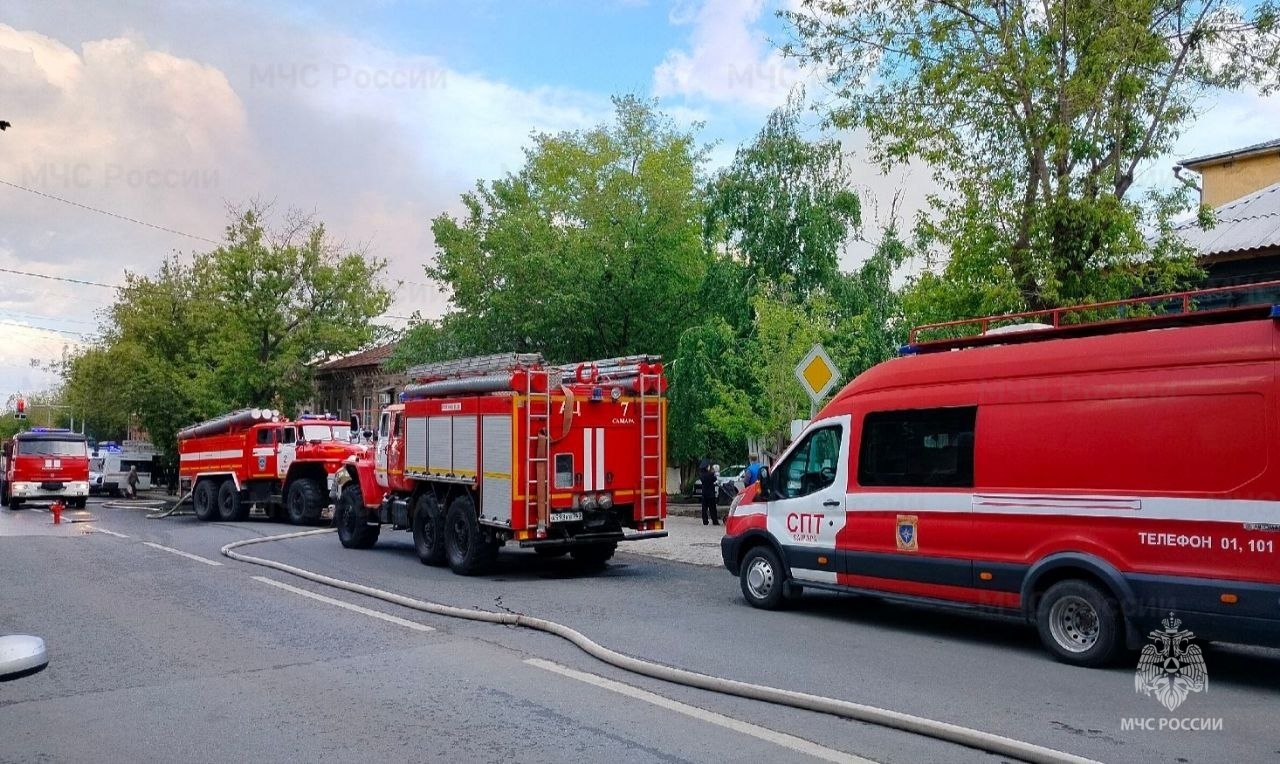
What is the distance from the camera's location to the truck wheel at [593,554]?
49.7 ft

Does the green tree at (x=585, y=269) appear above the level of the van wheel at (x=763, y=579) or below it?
above

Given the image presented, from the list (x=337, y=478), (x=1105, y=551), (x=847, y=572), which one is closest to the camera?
(x=1105, y=551)

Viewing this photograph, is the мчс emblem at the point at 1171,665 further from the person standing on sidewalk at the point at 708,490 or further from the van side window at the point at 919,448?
the person standing on sidewalk at the point at 708,490

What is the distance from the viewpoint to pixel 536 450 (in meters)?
13.7

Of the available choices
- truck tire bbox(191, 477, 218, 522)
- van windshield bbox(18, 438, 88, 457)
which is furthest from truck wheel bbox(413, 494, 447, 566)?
van windshield bbox(18, 438, 88, 457)

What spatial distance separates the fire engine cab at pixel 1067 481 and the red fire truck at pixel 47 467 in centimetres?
3131

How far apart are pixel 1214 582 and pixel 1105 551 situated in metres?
0.83

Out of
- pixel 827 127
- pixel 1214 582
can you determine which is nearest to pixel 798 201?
pixel 827 127

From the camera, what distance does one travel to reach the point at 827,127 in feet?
53.4

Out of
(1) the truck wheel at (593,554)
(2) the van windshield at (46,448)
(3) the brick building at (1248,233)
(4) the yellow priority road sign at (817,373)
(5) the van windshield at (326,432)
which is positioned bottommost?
(1) the truck wheel at (593,554)

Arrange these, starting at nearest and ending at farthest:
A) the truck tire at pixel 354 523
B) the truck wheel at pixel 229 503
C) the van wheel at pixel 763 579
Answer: the van wheel at pixel 763 579
the truck tire at pixel 354 523
the truck wheel at pixel 229 503

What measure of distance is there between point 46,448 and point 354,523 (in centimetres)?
2208

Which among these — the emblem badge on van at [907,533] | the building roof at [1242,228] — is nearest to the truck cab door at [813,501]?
the emblem badge on van at [907,533]

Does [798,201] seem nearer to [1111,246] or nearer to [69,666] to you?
[1111,246]
